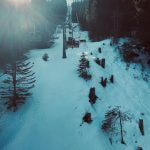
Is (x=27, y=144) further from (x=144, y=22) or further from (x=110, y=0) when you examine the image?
(x=110, y=0)

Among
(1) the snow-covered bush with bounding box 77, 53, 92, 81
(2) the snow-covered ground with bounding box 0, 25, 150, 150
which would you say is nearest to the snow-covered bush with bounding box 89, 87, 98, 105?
(2) the snow-covered ground with bounding box 0, 25, 150, 150

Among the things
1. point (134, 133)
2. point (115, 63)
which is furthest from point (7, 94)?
point (115, 63)

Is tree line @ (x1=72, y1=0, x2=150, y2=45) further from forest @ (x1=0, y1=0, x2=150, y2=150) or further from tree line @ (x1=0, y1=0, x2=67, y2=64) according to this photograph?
tree line @ (x1=0, y1=0, x2=67, y2=64)

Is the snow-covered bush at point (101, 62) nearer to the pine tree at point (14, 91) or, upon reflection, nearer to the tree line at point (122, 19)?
the tree line at point (122, 19)

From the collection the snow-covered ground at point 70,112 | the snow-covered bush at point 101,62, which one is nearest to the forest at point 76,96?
the snow-covered ground at point 70,112

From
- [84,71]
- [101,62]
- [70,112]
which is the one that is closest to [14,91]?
[70,112]

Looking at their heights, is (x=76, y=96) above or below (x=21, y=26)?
below

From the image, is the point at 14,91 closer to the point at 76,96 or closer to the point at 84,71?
the point at 76,96

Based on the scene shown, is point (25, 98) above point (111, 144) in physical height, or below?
above
